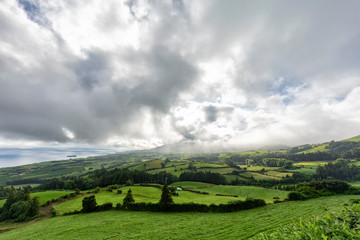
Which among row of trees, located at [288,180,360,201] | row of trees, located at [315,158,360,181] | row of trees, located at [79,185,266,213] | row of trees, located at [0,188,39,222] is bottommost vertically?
row of trees, located at [315,158,360,181]

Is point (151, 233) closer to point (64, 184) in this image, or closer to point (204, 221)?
point (204, 221)

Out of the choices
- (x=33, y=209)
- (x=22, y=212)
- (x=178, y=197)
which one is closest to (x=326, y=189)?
(x=178, y=197)

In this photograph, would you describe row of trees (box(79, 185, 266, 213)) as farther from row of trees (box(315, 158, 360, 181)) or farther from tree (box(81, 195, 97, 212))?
A: row of trees (box(315, 158, 360, 181))

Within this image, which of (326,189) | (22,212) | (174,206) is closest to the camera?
(174,206)

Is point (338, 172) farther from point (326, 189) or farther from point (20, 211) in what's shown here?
point (20, 211)

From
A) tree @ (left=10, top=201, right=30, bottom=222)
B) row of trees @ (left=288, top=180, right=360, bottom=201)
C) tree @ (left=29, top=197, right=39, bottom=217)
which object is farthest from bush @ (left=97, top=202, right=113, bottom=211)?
row of trees @ (left=288, top=180, right=360, bottom=201)

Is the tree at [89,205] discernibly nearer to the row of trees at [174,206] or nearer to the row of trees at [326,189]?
the row of trees at [174,206]

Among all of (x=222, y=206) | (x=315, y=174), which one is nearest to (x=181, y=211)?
(x=222, y=206)

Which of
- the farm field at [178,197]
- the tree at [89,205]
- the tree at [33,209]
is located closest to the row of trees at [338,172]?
the farm field at [178,197]

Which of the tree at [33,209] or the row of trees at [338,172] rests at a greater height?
the tree at [33,209]

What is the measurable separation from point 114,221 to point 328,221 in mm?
46448

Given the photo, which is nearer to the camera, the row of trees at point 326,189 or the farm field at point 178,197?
the farm field at point 178,197

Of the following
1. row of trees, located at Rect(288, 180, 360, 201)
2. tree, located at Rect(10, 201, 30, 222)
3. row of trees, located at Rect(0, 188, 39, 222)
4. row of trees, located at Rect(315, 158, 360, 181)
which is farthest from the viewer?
row of trees, located at Rect(315, 158, 360, 181)

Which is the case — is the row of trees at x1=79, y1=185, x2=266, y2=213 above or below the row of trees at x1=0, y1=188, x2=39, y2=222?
above
